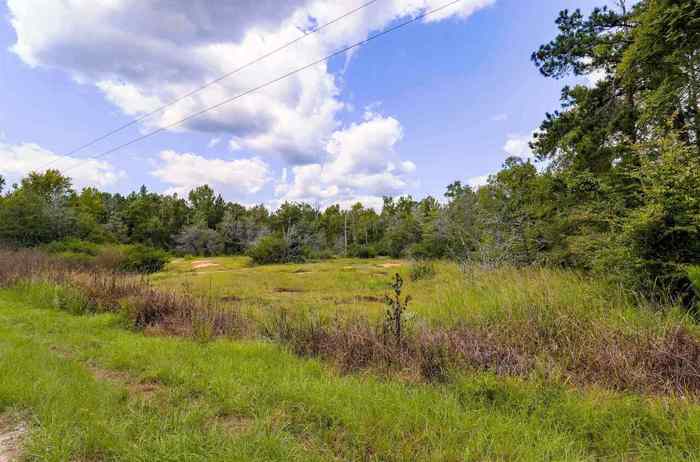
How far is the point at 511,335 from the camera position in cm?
375

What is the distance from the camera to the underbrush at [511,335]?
2.91 m

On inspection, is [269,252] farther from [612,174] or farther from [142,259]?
[612,174]

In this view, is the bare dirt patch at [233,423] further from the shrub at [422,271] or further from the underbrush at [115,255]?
the underbrush at [115,255]

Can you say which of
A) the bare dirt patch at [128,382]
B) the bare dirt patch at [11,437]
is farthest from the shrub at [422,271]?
the bare dirt patch at [11,437]

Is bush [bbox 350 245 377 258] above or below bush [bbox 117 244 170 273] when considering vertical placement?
below

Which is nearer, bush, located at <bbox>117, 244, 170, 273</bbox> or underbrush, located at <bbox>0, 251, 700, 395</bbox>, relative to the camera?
underbrush, located at <bbox>0, 251, 700, 395</bbox>

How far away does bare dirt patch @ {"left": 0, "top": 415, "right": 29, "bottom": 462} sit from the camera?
6.67 ft

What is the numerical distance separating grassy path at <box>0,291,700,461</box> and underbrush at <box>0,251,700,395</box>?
354 mm

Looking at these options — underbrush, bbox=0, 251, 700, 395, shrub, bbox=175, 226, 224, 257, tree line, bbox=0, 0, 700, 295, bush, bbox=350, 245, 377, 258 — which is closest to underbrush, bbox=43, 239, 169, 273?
tree line, bbox=0, 0, 700, 295

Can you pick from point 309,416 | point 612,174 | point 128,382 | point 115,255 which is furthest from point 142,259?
point 612,174

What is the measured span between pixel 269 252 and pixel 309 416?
27216 millimetres

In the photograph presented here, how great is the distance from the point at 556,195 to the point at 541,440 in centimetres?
922

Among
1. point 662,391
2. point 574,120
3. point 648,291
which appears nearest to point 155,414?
point 662,391

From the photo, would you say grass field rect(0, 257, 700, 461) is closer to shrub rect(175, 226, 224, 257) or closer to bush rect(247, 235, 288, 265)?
bush rect(247, 235, 288, 265)
